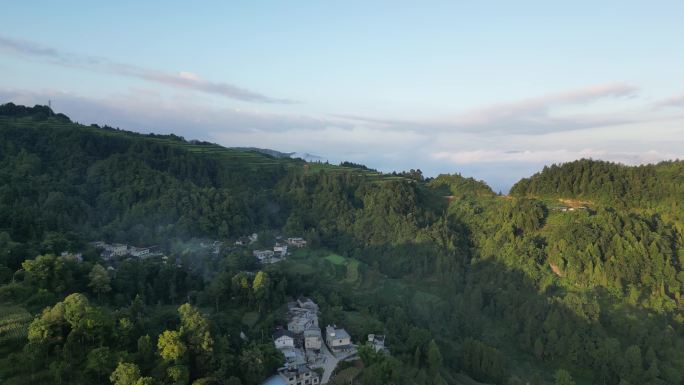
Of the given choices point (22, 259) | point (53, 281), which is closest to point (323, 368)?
point (53, 281)

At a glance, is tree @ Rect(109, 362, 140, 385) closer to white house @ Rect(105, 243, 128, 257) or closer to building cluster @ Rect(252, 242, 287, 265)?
white house @ Rect(105, 243, 128, 257)

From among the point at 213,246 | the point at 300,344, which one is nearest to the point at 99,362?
the point at 300,344

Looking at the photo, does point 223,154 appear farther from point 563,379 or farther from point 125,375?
point 125,375

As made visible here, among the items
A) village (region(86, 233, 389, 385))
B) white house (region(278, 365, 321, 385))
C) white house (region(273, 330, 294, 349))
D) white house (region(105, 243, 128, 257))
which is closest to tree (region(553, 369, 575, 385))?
village (region(86, 233, 389, 385))

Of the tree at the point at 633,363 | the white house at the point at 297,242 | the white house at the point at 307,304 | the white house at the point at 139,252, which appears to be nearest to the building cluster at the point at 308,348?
the white house at the point at 307,304

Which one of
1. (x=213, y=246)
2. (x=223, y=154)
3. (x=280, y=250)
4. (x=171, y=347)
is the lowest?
(x=213, y=246)

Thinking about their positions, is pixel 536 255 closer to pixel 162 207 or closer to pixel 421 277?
pixel 421 277

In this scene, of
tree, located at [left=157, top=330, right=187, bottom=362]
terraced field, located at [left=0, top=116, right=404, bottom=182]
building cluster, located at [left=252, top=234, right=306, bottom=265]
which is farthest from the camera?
terraced field, located at [left=0, top=116, right=404, bottom=182]

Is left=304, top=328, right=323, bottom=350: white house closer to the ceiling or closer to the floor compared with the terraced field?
closer to the floor
